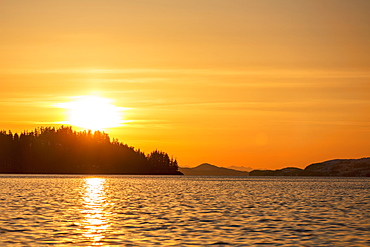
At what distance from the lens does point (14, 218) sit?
5903 centimetres

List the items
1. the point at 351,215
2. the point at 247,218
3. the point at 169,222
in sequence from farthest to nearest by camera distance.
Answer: the point at 351,215, the point at 247,218, the point at 169,222

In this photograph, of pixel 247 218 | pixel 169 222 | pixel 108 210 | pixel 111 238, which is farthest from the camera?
pixel 108 210

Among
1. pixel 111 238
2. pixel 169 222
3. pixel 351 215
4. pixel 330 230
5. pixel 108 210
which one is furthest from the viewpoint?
pixel 108 210

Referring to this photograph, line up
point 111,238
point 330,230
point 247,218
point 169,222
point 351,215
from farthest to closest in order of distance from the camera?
1. point 351,215
2. point 247,218
3. point 169,222
4. point 330,230
5. point 111,238

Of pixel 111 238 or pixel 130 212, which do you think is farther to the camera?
pixel 130 212

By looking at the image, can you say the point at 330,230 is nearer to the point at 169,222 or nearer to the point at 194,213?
the point at 169,222

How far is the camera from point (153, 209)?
73.9 meters

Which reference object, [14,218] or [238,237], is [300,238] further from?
[14,218]

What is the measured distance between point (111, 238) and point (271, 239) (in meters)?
12.3

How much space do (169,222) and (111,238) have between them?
1253 cm

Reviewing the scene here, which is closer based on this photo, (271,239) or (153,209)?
(271,239)

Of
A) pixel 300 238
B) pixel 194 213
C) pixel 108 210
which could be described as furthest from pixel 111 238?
pixel 108 210

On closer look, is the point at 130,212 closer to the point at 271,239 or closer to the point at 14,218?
the point at 14,218

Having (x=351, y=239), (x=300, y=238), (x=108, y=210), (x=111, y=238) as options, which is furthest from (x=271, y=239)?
(x=108, y=210)
